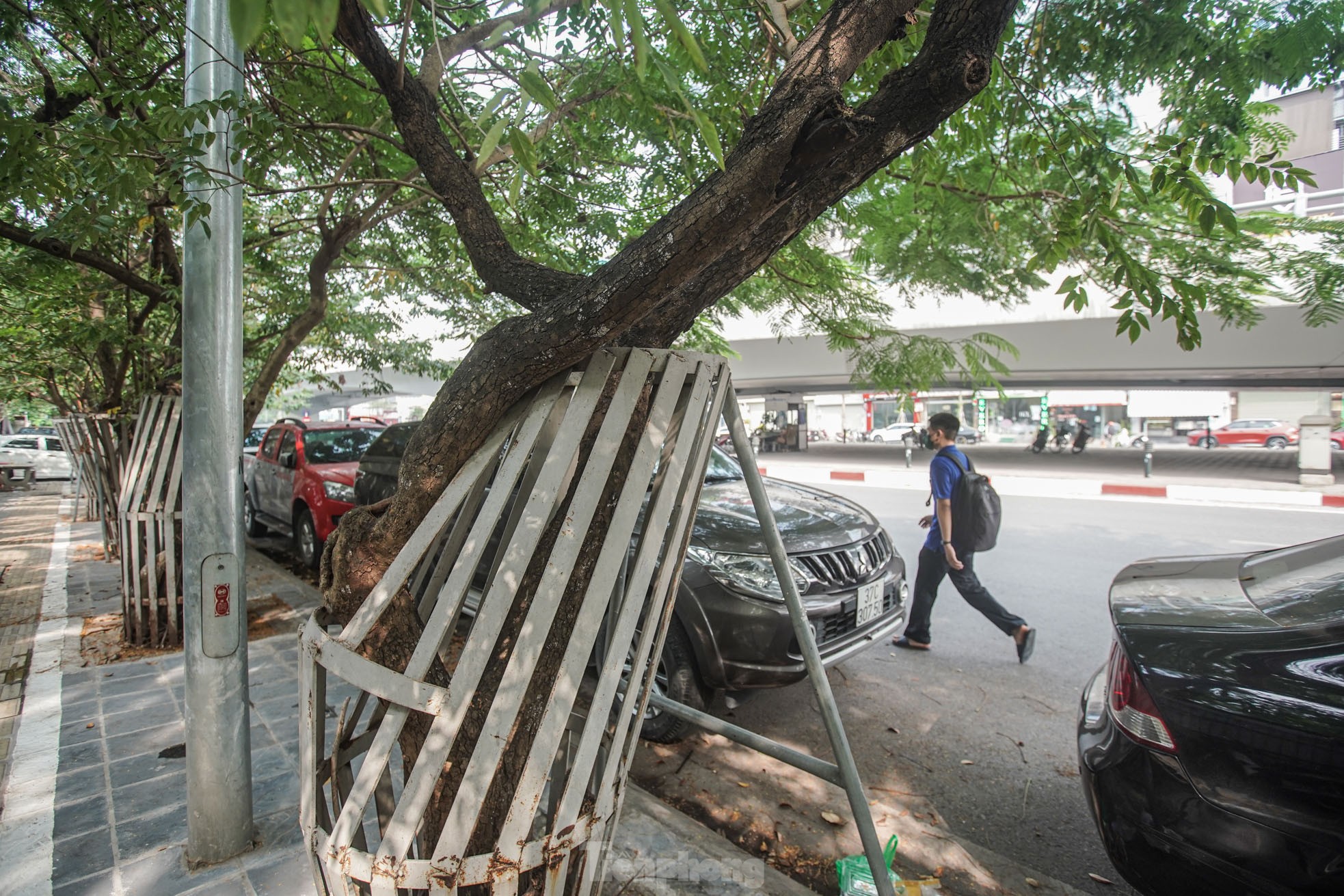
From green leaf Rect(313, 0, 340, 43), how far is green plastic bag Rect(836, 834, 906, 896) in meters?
2.56

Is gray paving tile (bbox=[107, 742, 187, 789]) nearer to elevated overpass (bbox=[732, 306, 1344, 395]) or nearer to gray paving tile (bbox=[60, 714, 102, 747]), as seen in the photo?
gray paving tile (bbox=[60, 714, 102, 747])

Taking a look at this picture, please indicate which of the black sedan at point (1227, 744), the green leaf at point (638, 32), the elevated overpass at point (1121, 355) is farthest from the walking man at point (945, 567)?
the elevated overpass at point (1121, 355)

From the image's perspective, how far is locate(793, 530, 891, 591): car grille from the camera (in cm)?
373

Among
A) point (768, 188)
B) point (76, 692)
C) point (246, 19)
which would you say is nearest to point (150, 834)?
point (76, 692)

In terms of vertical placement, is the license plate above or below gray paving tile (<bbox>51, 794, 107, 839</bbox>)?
above

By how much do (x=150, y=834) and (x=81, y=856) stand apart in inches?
8.1

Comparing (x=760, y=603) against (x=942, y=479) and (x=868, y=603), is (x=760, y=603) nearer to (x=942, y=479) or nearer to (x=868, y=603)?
(x=868, y=603)

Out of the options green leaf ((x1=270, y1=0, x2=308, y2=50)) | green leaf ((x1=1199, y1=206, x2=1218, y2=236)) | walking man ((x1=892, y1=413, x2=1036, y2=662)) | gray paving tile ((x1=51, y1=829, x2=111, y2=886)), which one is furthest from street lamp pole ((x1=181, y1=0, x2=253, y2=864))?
walking man ((x1=892, y1=413, x2=1036, y2=662))

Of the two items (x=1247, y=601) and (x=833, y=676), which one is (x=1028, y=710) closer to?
(x=833, y=676)

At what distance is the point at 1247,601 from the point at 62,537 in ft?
42.6

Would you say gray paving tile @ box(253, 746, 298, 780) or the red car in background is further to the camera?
the red car in background

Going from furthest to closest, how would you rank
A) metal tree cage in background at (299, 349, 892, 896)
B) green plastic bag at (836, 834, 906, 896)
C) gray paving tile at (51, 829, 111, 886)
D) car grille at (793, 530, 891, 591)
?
car grille at (793, 530, 891, 591) < gray paving tile at (51, 829, 111, 886) < green plastic bag at (836, 834, 906, 896) < metal tree cage in background at (299, 349, 892, 896)

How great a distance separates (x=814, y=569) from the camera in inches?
147

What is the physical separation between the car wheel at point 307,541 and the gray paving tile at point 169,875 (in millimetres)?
4963
